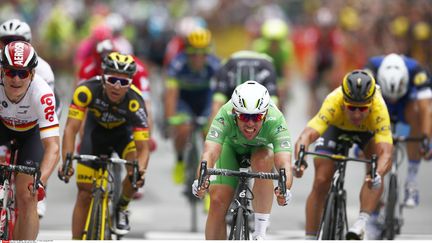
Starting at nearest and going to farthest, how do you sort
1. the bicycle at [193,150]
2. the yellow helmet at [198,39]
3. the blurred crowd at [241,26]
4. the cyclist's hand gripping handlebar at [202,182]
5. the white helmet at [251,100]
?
the cyclist's hand gripping handlebar at [202,182], the white helmet at [251,100], the bicycle at [193,150], the yellow helmet at [198,39], the blurred crowd at [241,26]

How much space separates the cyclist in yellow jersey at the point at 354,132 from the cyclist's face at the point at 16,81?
8.42ft

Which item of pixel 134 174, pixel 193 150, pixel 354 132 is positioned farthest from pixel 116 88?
pixel 193 150

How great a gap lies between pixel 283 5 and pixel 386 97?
27.2 metres

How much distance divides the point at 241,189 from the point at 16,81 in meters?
1.98

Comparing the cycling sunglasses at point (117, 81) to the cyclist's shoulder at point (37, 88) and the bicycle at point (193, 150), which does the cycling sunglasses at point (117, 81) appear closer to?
the cyclist's shoulder at point (37, 88)

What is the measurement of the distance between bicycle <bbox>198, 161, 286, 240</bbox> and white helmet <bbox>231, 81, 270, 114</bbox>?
0.49 meters

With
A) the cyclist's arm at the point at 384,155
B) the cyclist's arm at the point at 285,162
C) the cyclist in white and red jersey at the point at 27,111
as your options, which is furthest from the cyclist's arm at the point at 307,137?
the cyclist in white and red jersey at the point at 27,111

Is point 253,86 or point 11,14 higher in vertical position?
point 11,14

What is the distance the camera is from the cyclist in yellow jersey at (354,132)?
1043cm

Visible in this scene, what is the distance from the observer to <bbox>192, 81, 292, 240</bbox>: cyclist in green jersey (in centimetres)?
923

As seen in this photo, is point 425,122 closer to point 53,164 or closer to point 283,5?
point 53,164

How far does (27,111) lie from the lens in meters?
9.73

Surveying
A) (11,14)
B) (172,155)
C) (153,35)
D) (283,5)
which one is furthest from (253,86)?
(283,5)

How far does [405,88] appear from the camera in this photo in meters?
12.4
